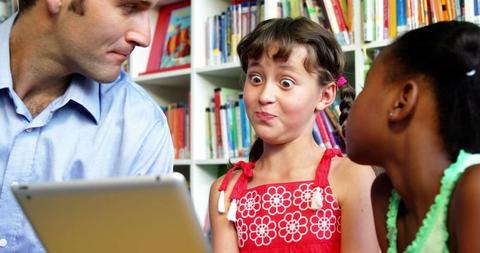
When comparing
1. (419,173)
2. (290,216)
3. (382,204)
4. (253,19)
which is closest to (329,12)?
(253,19)

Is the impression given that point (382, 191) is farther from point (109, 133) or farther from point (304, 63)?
point (109, 133)

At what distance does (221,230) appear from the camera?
57.0 inches

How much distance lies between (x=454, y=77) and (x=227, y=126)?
5.80 feet

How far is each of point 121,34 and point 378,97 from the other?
0.62m

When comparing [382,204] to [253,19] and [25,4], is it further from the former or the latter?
[253,19]

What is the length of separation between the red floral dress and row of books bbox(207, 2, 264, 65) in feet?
3.81

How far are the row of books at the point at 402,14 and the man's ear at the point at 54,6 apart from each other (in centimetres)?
113

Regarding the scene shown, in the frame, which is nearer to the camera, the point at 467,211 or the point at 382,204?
the point at 467,211

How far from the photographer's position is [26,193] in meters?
0.73

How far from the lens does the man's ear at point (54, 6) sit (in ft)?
4.25

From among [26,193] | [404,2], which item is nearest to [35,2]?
[26,193]

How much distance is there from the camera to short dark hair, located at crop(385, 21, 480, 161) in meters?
0.84

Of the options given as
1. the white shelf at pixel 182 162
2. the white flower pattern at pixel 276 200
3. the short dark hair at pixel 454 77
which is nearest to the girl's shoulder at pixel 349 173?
the white flower pattern at pixel 276 200

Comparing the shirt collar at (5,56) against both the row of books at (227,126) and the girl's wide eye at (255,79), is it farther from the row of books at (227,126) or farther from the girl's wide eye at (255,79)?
the row of books at (227,126)
